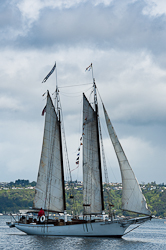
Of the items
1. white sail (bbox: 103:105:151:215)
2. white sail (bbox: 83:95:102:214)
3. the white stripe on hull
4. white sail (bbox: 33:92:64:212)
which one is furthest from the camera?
white sail (bbox: 33:92:64:212)

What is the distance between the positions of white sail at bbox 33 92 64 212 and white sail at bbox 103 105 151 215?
44.8ft

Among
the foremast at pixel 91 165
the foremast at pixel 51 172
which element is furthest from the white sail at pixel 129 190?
the foremast at pixel 51 172

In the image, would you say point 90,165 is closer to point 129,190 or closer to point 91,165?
point 91,165

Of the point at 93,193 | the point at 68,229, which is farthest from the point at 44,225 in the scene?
the point at 93,193

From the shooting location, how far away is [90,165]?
78.6 metres

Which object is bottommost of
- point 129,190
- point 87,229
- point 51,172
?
point 87,229

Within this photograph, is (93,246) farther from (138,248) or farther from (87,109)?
(87,109)

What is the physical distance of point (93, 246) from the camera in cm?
7025

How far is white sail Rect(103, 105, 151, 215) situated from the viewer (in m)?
71.3

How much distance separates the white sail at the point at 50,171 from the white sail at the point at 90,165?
647 centimetres

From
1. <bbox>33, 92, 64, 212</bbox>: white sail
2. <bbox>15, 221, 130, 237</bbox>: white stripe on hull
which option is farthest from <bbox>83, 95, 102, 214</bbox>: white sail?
<bbox>33, 92, 64, 212</bbox>: white sail

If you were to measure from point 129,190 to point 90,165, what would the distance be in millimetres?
9405

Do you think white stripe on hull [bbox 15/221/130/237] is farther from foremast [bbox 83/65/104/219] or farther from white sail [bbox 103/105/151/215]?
white sail [bbox 103/105/151/215]

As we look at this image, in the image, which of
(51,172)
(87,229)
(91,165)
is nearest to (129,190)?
(91,165)
